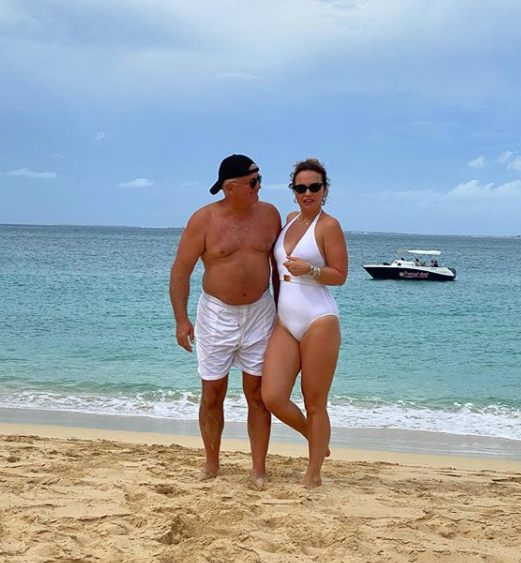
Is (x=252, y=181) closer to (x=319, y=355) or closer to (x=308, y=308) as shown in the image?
(x=308, y=308)

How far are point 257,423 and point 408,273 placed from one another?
101 ft

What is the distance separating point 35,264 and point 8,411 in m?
37.3

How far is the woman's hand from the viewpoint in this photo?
Result: 13.5 ft

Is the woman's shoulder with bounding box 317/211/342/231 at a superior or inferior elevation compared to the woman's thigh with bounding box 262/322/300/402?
superior

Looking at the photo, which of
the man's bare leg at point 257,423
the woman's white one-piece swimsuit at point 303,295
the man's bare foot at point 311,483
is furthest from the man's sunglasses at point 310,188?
the man's bare foot at point 311,483

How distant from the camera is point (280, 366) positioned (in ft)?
14.0

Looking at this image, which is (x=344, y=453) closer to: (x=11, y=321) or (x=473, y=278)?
(x=11, y=321)

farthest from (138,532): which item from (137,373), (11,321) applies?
(11,321)

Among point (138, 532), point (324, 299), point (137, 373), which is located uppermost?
point (324, 299)

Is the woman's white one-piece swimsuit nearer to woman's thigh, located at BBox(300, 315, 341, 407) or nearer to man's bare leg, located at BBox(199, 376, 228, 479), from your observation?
woman's thigh, located at BBox(300, 315, 341, 407)

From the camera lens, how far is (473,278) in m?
43.0

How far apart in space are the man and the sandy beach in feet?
1.85

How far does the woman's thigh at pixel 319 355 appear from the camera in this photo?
4227 mm

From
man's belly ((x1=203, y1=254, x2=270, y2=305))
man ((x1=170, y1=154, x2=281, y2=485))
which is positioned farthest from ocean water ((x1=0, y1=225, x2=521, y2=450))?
man's belly ((x1=203, y1=254, x2=270, y2=305))
